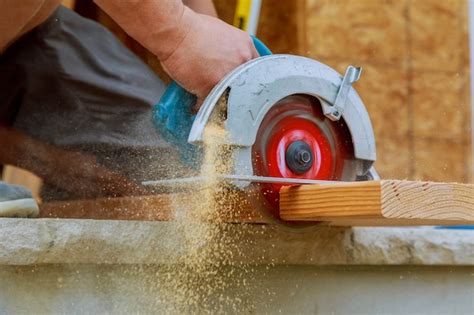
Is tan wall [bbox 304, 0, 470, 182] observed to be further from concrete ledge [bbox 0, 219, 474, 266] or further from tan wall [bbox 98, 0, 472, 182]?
concrete ledge [bbox 0, 219, 474, 266]

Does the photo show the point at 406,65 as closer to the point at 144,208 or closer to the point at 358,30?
the point at 358,30

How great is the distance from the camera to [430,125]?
4004 millimetres

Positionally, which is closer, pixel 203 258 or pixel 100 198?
pixel 203 258

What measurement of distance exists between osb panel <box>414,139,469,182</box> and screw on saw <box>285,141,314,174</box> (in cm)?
217

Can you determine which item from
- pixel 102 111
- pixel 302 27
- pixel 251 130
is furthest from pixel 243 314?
pixel 302 27

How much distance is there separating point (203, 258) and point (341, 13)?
7.20ft

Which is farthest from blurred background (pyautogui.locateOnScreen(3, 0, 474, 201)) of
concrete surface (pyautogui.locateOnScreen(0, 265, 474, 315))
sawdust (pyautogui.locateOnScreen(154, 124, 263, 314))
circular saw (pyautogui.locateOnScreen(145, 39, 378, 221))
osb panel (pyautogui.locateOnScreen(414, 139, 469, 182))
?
sawdust (pyautogui.locateOnScreen(154, 124, 263, 314))

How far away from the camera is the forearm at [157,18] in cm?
186

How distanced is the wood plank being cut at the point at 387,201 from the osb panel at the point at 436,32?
2.29 m

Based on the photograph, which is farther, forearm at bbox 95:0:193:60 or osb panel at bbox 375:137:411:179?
osb panel at bbox 375:137:411:179

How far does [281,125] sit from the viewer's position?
6.25 feet

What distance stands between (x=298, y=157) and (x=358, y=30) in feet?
6.82

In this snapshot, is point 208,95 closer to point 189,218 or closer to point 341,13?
point 189,218

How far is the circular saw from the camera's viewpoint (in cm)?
179
